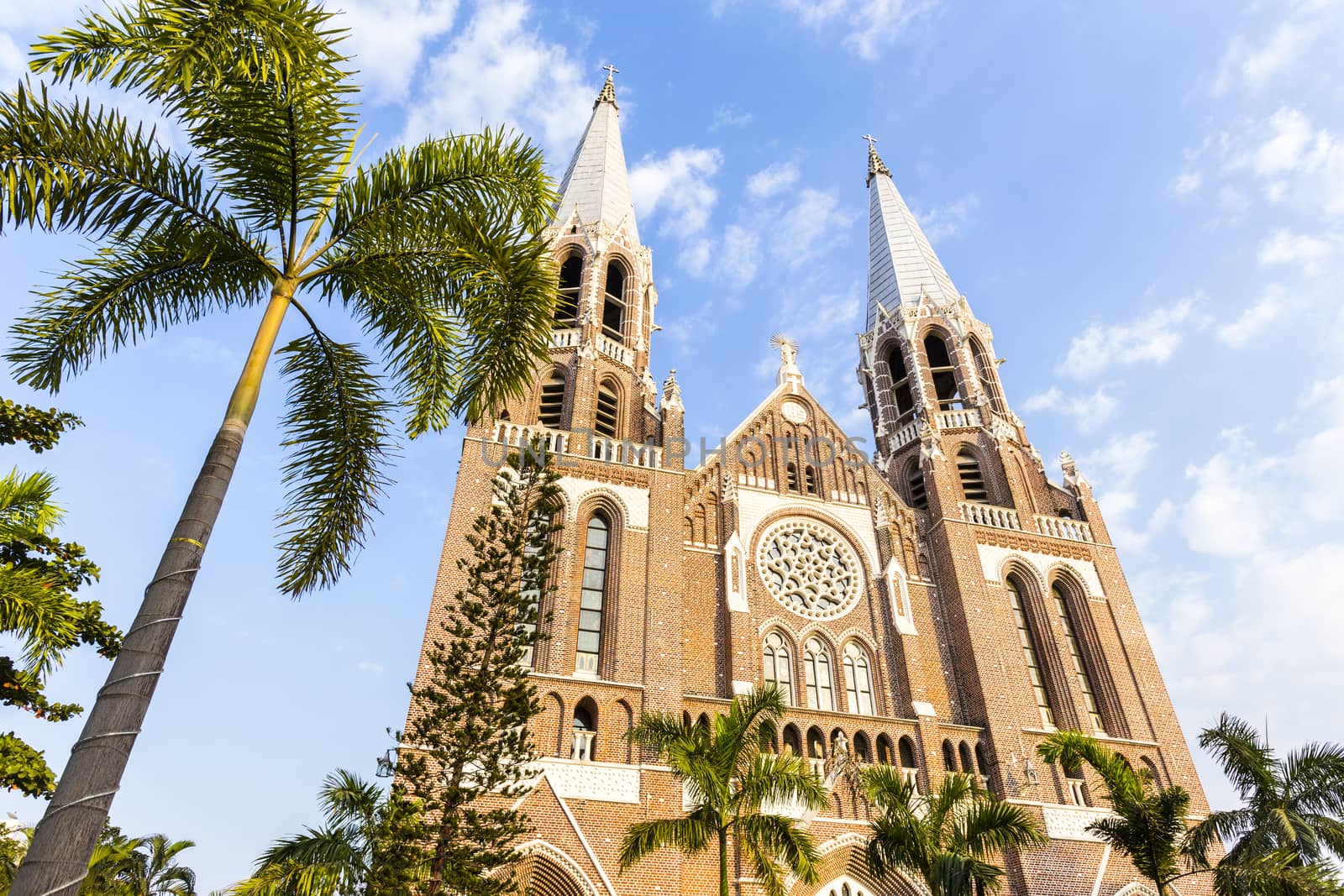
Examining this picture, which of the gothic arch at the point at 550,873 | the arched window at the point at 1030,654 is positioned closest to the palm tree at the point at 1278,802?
the arched window at the point at 1030,654

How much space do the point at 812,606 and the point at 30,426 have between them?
17.0 m

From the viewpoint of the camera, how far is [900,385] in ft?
104

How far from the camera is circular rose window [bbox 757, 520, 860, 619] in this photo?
898 inches

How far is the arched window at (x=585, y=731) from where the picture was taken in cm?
1783

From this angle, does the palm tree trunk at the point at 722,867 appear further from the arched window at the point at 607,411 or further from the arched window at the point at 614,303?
the arched window at the point at 614,303

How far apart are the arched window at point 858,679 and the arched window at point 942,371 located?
444 inches

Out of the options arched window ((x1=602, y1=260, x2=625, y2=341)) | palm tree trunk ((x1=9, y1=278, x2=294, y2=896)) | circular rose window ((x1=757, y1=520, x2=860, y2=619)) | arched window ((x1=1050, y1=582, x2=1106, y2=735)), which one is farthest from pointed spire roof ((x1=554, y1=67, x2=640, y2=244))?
palm tree trunk ((x1=9, y1=278, x2=294, y2=896))

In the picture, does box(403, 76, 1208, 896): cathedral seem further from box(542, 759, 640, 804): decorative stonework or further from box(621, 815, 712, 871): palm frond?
box(621, 815, 712, 871): palm frond

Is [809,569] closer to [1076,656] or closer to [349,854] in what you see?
[1076,656]

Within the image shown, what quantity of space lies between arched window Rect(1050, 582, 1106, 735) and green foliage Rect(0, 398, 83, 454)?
75.2ft

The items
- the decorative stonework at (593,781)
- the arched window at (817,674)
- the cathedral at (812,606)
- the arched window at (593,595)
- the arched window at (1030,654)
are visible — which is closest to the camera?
the decorative stonework at (593,781)

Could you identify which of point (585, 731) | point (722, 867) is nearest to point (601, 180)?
point (585, 731)

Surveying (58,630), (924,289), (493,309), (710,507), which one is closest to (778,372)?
(710,507)

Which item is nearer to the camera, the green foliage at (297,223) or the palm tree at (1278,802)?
the green foliage at (297,223)
